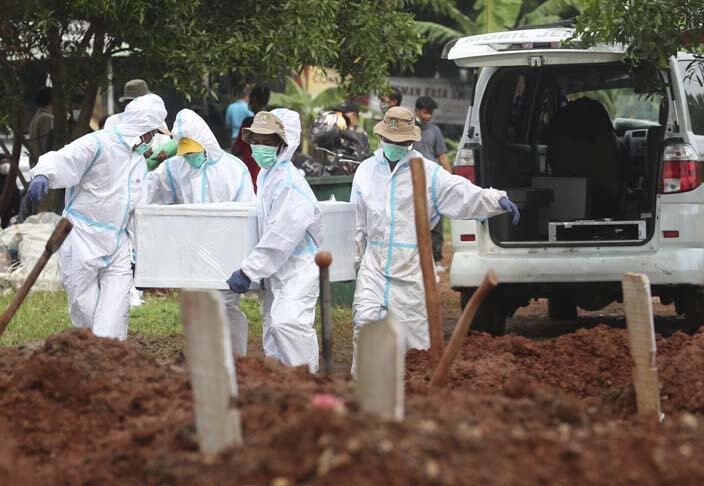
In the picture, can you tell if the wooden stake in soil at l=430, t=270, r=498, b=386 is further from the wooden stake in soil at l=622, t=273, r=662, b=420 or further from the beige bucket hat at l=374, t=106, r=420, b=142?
the beige bucket hat at l=374, t=106, r=420, b=142

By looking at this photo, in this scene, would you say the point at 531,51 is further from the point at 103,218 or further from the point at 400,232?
the point at 103,218

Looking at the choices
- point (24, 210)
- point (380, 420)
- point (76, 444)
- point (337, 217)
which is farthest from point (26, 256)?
point (380, 420)

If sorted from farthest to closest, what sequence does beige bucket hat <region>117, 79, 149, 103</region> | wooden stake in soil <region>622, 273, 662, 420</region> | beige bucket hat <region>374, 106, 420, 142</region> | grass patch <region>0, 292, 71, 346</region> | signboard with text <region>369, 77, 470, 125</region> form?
signboard with text <region>369, 77, 470, 125</region> → beige bucket hat <region>117, 79, 149, 103</region> → grass patch <region>0, 292, 71, 346</region> → beige bucket hat <region>374, 106, 420, 142</region> → wooden stake in soil <region>622, 273, 662, 420</region>

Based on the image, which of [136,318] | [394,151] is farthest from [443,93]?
[394,151]

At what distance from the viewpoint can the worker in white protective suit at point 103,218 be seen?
8594 millimetres

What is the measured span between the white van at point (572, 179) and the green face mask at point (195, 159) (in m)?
1.74

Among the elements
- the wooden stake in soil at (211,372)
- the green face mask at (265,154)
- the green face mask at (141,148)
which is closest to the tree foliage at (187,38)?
the green face mask at (141,148)

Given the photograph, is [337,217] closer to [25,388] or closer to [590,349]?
[590,349]

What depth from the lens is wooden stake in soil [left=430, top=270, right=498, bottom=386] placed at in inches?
213

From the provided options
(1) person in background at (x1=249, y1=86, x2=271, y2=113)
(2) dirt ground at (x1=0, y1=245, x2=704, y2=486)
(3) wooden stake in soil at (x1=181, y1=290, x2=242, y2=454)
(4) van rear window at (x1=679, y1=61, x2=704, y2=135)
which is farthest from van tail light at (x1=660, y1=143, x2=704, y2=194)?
(1) person in background at (x1=249, y1=86, x2=271, y2=113)

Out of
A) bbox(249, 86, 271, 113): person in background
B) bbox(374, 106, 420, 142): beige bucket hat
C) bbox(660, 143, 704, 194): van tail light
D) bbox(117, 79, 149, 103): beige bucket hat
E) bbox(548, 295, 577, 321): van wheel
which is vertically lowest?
bbox(548, 295, 577, 321): van wheel

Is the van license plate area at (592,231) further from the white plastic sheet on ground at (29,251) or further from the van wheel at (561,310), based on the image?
the white plastic sheet on ground at (29,251)

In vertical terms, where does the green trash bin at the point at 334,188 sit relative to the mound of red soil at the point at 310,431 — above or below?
above

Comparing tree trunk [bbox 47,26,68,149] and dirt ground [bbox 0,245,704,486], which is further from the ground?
tree trunk [bbox 47,26,68,149]
